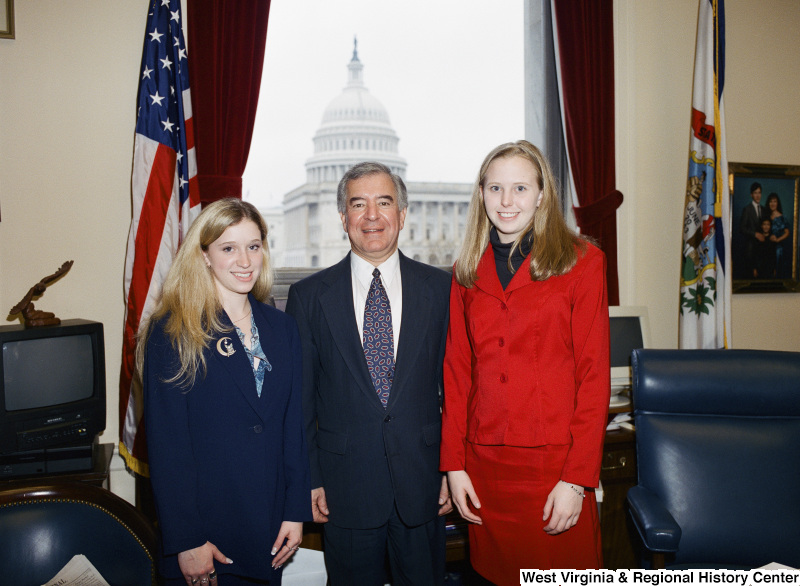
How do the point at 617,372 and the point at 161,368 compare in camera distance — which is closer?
the point at 161,368

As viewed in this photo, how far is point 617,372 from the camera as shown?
2.93 meters

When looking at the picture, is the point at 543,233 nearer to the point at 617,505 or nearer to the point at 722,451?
the point at 722,451

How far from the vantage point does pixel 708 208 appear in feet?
10.6

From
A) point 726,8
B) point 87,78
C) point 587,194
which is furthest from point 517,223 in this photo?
point 726,8

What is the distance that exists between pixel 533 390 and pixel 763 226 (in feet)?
9.52

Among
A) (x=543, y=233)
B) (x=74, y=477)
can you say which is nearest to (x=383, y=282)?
(x=543, y=233)

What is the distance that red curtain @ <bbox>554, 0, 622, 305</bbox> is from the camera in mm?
3367

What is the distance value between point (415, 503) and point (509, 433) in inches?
16.7

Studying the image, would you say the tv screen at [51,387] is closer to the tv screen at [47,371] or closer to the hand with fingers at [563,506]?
the tv screen at [47,371]

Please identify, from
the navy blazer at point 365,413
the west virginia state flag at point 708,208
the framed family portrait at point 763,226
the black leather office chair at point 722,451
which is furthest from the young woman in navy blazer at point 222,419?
the framed family portrait at point 763,226

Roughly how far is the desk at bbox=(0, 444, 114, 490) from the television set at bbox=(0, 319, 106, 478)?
0.02 meters

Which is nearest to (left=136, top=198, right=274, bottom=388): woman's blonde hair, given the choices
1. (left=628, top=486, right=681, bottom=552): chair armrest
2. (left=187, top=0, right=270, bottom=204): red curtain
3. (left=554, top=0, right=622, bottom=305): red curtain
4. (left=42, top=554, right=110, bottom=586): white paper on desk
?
(left=42, top=554, right=110, bottom=586): white paper on desk

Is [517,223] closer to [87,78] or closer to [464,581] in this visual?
[464,581]

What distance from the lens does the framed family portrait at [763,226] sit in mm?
3611
